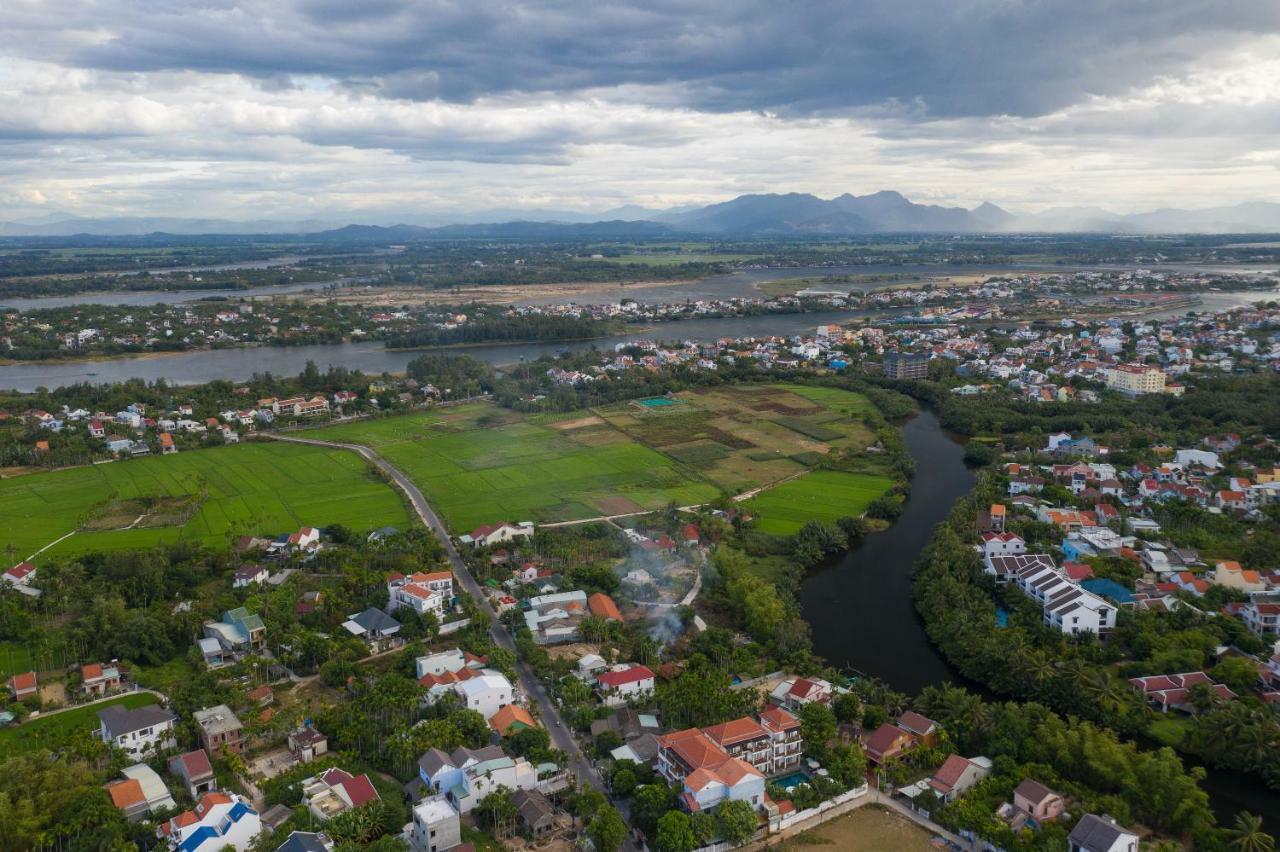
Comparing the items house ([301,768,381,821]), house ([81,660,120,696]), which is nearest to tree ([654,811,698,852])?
house ([301,768,381,821])

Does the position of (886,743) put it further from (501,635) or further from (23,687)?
(23,687)

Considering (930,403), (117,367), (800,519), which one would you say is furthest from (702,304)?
(800,519)

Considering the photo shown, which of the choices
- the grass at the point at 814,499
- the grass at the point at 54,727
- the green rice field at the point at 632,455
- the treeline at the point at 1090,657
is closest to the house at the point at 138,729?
the grass at the point at 54,727

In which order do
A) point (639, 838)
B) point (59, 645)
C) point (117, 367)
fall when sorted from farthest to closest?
point (117, 367)
point (59, 645)
point (639, 838)

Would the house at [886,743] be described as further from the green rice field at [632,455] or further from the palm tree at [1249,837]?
the green rice field at [632,455]

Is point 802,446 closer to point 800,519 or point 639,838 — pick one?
point 800,519

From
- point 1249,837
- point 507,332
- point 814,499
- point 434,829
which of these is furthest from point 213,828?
point 507,332
